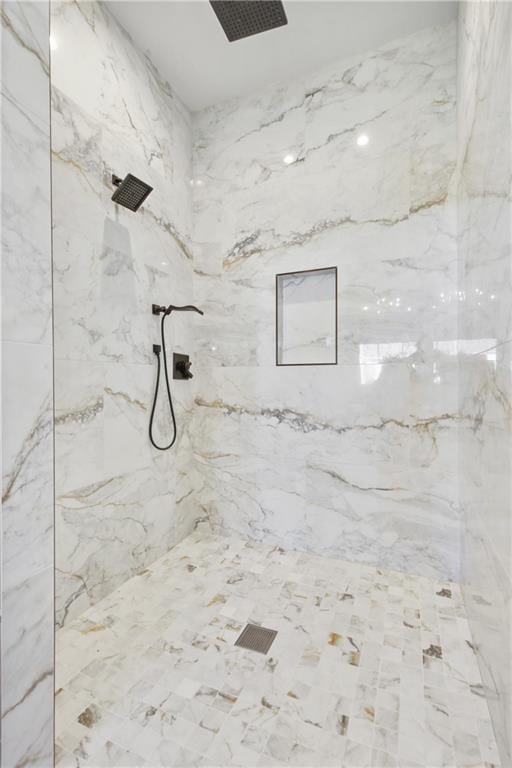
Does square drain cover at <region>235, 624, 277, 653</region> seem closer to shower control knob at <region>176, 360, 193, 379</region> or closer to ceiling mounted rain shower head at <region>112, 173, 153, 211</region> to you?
shower control knob at <region>176, 360, 193, 379</region>

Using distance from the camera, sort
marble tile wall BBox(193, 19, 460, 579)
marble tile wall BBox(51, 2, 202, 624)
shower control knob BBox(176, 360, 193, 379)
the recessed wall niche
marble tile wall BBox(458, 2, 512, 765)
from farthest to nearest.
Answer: shower control knob BBox(176, 360, 193, 379), the recessed wall niche, marble tile wall BBox(193, 19, 460, 579), marble tile wall BBox(51, 2, 202, 624), marble tile wall BBox(458, 2, 512, 765)

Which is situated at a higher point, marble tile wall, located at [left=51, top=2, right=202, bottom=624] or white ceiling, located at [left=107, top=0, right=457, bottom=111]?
white ceiling, located at [left=107, top=0, right=457, bottom=111]

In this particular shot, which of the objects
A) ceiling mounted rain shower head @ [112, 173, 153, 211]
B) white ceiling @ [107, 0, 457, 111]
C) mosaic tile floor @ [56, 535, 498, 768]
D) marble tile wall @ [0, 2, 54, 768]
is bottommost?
mosaic tile floor @ [56, 535, 498, 768]

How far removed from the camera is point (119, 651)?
141 cm

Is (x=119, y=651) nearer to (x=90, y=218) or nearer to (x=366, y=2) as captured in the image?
(x=90, y=218)

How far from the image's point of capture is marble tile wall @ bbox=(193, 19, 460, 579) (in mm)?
1935

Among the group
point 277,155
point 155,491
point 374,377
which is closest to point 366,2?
point 277,155

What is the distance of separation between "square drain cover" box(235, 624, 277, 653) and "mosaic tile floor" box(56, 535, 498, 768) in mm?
26

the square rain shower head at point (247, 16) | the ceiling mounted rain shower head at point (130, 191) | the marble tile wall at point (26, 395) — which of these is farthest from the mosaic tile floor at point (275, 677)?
the square rain shower head at point (247, 16)

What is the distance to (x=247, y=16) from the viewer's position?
1.82m

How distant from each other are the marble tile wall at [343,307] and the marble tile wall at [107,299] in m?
0.32

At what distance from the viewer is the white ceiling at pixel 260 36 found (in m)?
1.83

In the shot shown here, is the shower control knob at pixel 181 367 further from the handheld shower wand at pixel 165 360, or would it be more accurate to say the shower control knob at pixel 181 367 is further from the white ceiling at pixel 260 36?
the white ceiling at pixel 260 36

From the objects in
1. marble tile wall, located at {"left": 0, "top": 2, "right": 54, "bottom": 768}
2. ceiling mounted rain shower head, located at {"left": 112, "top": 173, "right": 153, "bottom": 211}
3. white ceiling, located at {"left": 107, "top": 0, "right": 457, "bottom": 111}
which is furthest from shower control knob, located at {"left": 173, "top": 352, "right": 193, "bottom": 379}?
white ceiling, located at {"left": 107, "top": 0, "right": 457, "bottom": 111}
